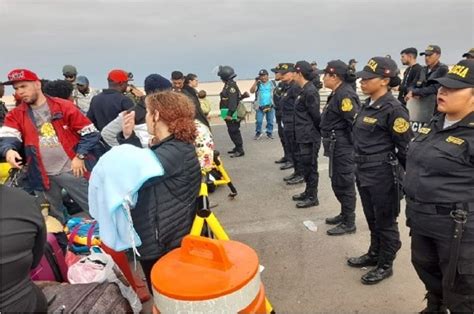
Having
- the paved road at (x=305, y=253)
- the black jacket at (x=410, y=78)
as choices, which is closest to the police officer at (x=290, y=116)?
the paved road at (x=305, y=253)

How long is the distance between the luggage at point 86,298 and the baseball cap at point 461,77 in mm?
2423

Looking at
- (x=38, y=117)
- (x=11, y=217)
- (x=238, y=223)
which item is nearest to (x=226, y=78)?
(x=238, y=223)

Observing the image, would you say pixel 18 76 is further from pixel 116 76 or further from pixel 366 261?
pixel 366 261

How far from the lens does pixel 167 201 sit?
6.35 ft

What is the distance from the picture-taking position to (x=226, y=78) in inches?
304

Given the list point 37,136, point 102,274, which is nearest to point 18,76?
point 37,136

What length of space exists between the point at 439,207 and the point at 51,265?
2802 millimetres

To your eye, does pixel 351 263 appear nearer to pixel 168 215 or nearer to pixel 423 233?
pixel 423 233

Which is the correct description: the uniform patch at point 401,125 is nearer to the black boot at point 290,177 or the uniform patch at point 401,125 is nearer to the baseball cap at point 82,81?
the black boot at point 290,177

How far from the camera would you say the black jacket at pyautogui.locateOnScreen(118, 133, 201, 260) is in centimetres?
188

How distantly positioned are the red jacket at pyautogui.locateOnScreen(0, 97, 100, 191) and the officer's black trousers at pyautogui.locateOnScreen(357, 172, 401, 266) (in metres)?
2.84

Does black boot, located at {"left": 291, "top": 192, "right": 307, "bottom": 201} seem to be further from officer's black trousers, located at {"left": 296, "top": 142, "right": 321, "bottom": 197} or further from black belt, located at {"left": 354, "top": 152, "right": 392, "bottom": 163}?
black belt, located at {"left": 354, "top": 152, "right": 392, "bottom": 163}

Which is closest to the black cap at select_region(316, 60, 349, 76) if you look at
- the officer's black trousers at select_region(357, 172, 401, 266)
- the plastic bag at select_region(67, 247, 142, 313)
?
the officer's black trousers at select_region(357, 172, 401, 266)

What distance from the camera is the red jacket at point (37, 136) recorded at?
3.47 m
